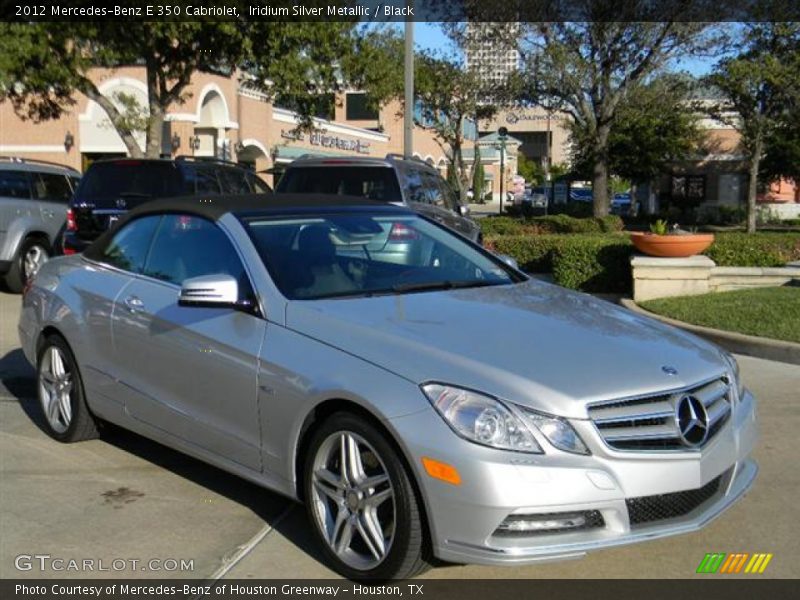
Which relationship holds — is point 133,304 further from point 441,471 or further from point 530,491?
point 530,491

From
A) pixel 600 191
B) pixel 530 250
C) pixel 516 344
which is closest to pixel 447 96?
pixel 600 191

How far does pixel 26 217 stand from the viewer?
11938 mm

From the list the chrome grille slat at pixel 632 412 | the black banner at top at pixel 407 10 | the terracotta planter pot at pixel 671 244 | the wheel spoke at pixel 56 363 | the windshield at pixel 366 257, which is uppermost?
the black banner at top at pixel 407 10

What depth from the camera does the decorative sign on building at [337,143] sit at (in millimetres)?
44156

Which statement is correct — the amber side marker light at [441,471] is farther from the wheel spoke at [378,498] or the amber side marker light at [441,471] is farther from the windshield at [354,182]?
the windshield at [354,182]

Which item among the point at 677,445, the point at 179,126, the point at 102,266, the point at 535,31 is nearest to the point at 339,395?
the point at 677,445

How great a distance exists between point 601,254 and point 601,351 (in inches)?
317

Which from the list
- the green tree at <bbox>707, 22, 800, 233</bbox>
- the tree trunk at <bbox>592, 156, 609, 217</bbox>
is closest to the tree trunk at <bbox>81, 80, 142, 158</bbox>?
the tree trunk at <bbox>592, 156, 609, 217</bbox>

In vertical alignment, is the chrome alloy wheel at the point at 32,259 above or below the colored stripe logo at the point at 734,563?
above

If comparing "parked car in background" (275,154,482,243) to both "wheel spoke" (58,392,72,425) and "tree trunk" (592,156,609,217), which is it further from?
"tree trunk" (592,156,609,217)

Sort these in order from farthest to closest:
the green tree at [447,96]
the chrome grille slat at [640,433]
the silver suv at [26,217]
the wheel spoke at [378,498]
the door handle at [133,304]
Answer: the green tree at [447,96]
the silver suv at [26,217]
the door handle at [133,304]
the wheel spoke at [378,498]
the chrome grille slat at [640,433]

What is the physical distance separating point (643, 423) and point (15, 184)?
35.8 feet

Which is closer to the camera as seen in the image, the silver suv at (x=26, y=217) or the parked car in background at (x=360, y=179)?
the parked car in background at (x=360, y=179)

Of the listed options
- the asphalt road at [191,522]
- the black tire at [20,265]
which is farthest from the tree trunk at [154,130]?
the asphalt road at [191,522]
